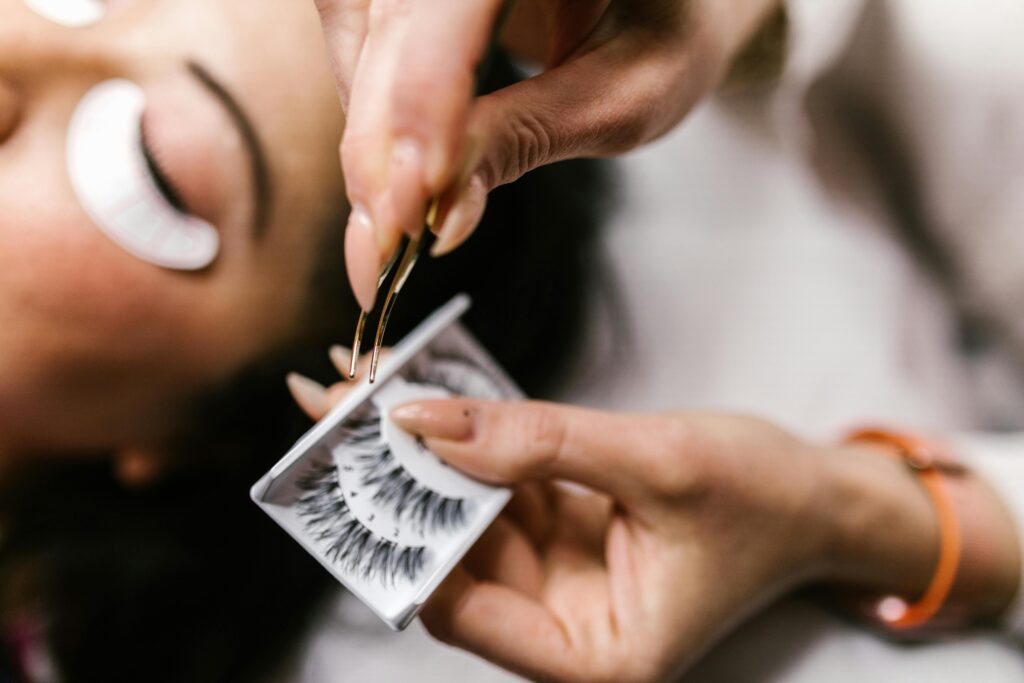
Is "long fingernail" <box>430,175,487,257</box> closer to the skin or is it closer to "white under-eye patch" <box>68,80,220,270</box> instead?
the skin

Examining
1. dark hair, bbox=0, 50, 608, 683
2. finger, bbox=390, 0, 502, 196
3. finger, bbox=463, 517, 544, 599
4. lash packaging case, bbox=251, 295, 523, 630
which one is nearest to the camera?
finger, bbox=390, 0, 502, 196

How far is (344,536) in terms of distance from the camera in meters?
0.41

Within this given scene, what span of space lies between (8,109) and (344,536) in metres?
0.34

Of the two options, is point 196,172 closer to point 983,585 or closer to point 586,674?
point 586,674

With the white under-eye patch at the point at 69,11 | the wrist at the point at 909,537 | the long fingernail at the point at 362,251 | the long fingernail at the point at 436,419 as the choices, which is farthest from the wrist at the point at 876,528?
the white under-eye patch at the point at 69,11

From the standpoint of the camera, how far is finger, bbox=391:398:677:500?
43cm

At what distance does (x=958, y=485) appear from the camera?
23.5 inches

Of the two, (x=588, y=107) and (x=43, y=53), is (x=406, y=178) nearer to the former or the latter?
(x=588, y=107)

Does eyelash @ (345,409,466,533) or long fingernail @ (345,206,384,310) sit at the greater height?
long fingernail @ (345,206,384,310)

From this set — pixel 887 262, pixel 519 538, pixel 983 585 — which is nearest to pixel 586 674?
pixel 519 538

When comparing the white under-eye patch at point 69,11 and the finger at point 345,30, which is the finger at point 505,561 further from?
the white under-eye patch at point 69,11

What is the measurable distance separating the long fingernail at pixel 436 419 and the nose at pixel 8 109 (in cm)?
30

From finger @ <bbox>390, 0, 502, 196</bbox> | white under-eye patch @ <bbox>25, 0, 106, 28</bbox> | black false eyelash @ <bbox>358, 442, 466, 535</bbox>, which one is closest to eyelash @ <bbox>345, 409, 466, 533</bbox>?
black false eyelash @ <bbox>358, 442, 466, 535</bbox>

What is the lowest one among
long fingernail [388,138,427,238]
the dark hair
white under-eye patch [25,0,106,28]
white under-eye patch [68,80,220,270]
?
the dark hair
